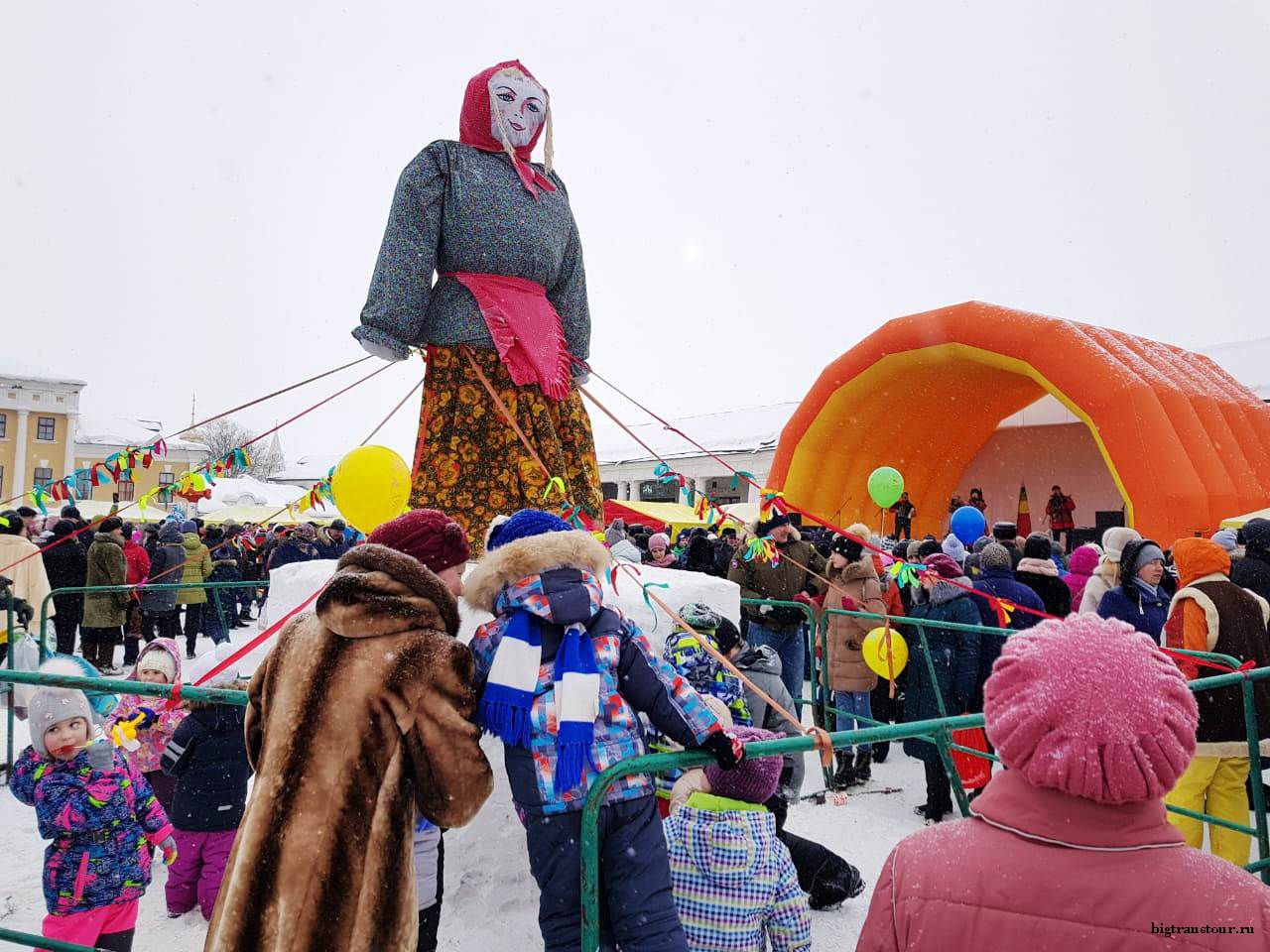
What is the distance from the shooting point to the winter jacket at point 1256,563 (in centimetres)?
457

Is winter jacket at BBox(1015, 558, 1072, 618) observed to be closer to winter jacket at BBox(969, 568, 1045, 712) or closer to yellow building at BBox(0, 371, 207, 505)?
winter jacket at BBox(969, 568, 1045, 712)

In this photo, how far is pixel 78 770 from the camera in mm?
2674

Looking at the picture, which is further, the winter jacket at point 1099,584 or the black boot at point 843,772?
the black boot at point 843,772

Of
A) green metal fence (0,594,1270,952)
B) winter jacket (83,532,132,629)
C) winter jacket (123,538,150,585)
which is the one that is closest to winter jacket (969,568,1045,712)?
green metal fence (0,594,1270,952)

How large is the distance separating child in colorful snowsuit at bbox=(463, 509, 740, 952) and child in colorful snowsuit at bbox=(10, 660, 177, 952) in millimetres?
1452

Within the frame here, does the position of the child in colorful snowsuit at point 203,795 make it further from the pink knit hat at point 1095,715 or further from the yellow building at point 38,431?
the yellow building at point 38,431

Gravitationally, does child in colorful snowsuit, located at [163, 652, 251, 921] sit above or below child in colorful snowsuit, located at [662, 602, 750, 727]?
below

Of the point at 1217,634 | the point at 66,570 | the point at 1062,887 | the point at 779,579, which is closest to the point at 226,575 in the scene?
the point at 66,570

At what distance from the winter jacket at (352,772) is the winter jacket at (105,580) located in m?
8.00

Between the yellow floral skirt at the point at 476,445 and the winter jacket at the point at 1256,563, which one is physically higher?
the yellow floral skirt at the point at 476,445

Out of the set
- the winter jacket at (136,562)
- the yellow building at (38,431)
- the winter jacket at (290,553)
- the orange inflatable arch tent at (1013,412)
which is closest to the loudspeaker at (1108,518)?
the orange inflatable arch tent at (1013,412)

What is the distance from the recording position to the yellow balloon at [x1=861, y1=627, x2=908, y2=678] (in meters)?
5.00

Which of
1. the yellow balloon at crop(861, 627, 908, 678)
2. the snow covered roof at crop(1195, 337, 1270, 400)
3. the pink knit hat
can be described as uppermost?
the snow covered roof at crop(1195, 337, 1270, 400)

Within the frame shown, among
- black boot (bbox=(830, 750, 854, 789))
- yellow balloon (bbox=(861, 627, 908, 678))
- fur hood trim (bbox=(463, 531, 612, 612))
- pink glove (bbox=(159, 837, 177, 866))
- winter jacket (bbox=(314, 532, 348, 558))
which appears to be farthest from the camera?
winter jacket (bbox=(314, 532, 348, 558))
